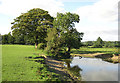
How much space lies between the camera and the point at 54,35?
39.4 metres

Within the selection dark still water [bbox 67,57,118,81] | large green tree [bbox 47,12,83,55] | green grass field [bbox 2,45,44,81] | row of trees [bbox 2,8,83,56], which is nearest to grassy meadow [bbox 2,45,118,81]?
green grass field [bbox 2,45,44,81]

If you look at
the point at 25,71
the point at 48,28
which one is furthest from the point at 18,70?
the point at 48,28

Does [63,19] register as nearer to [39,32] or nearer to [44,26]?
[44,26]

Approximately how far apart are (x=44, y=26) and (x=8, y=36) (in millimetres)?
77669

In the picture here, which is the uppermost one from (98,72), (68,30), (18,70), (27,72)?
(68,30)

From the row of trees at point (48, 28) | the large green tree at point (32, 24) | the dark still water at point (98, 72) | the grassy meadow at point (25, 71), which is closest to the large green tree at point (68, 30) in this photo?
the row of trees at point (48, 28)

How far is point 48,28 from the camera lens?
4884 centimetres

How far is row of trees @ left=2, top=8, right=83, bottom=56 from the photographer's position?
4247 centimetres

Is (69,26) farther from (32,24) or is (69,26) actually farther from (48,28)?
(32,24)

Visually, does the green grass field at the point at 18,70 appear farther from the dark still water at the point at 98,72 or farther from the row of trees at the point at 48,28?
the row of trees at the point at 48,28

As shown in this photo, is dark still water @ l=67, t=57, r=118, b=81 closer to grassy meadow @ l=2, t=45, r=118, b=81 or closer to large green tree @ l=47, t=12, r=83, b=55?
grassy meadow @ l=2, t=45, r=118, b=81

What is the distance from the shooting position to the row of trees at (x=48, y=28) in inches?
1672

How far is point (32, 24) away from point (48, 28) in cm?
1047

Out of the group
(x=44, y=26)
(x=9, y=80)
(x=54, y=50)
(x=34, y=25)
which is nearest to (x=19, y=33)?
(x=34, y=25)
